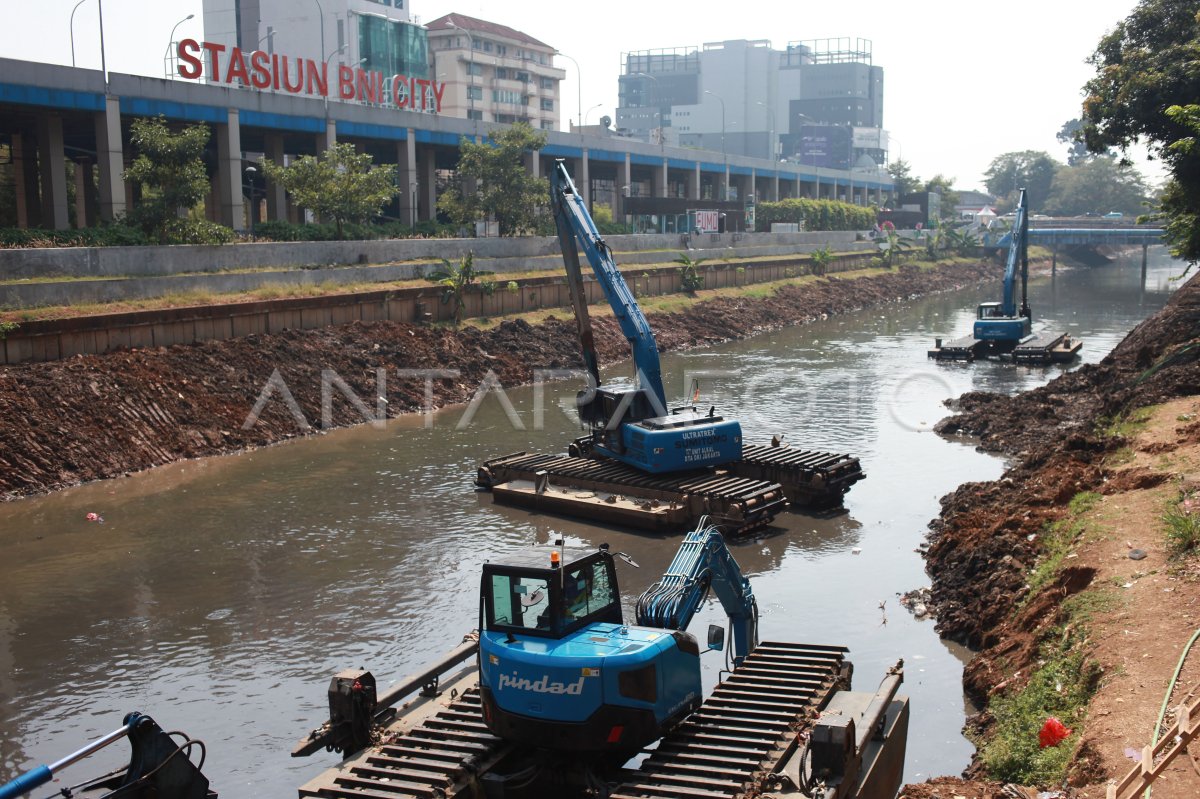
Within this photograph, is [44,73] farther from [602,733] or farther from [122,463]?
[602,733]

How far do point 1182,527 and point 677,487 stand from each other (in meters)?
10.4

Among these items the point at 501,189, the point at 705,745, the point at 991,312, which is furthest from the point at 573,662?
the point at 501,189

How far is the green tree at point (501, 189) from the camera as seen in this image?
60531 millimetres

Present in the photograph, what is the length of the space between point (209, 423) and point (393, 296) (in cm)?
1368

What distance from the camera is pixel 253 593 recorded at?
65.9ft

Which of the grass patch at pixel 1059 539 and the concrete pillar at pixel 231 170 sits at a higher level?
the concrete pillar at pixel 231 170

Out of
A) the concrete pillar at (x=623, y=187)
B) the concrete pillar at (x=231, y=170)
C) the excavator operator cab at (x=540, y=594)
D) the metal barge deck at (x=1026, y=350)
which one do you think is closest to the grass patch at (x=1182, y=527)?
the excavator operator cab at (x=540, y=594)

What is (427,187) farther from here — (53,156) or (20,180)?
(53,156)

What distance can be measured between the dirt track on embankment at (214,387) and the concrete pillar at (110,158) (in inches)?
555

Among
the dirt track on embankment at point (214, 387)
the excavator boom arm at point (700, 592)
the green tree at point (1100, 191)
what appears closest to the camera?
the excavator boom arm at point (700, 592)

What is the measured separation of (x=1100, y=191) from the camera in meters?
179

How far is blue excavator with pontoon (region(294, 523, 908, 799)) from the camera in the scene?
1095cm

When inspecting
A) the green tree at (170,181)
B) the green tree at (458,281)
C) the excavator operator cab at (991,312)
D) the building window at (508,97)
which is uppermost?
the building window at (508,97)

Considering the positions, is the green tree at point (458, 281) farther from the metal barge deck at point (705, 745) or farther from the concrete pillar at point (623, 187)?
the concrete pillar at point (623, 187)
